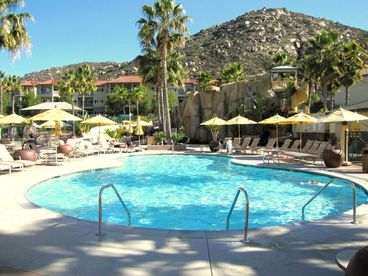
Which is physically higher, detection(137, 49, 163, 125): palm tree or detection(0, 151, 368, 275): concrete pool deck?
detection(137, 49, 163, 125): palm tree

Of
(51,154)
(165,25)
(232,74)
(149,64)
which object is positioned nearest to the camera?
(51,154)

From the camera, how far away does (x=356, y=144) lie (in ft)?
63.1

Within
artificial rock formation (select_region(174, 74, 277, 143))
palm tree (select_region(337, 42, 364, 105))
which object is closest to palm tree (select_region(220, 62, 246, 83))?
artificial rock formation (select_region(174, 74, 277, 143))

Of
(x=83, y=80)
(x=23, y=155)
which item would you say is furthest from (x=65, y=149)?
(x=83, y=80)

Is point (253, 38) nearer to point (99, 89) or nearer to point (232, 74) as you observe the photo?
point (99, 89)

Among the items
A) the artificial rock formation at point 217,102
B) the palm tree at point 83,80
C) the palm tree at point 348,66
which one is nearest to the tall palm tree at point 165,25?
the artificial rock formation at point 217,102

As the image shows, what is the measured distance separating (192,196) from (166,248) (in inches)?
260

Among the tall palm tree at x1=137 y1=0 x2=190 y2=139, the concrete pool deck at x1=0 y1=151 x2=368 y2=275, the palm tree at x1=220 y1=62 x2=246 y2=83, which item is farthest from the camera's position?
the palm tree at x1=220 y1=62 x2=246 y2=83

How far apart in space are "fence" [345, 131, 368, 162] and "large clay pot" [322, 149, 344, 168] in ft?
9.61

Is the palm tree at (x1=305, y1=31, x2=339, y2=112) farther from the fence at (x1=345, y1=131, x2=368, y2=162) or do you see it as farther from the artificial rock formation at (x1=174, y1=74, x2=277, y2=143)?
the fence at (x1=345, y1=131, x2=368, y2=162)

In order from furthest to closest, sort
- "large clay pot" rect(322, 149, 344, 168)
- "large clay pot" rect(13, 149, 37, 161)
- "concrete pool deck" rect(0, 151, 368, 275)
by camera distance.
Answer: "large clay pot" rect(13, 149, 37, 161) < "large clay pot" rect(322, 149, 344, 168) < "concrete pool deck" rect(0, 151, 368, 275)

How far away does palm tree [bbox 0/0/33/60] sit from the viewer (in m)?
19.3

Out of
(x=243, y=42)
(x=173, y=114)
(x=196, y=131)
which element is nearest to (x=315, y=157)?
(x=196, y=131)

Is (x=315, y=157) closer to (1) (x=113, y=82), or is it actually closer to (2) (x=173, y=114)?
(2) (x=173, y=114)
